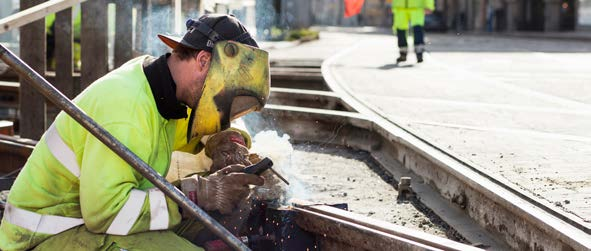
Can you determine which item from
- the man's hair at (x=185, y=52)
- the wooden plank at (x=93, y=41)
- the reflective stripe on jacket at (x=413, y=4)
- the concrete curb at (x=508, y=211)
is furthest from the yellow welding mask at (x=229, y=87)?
the reflective stripe on jacket at (x=413, y=4)

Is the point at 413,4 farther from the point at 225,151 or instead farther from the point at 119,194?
the point at 119,194

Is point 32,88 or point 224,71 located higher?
point 224,71

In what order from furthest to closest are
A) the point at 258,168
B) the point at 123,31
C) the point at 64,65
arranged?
the point at 64,65, the point at 123,31, the point at 258,168

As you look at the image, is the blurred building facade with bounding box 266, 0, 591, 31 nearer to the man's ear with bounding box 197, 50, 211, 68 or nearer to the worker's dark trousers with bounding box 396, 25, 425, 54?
the worker's dark trousers with bounding box 396, 25, 425, 54

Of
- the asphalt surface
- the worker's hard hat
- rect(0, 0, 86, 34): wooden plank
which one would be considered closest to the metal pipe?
the worker's hard hat

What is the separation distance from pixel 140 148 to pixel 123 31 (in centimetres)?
491

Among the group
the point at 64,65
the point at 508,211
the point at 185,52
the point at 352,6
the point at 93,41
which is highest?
the point at 352,6

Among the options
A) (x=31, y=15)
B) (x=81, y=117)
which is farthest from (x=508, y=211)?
(x=31, y=15)

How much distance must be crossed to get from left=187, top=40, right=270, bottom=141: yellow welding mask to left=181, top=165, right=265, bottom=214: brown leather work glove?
22cm

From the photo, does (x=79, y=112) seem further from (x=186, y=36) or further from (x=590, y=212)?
(x=590, y=212)

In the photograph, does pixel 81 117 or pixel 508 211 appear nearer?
pixel 81 117

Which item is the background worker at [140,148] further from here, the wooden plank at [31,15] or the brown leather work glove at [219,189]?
the wooden plank at [31,15]

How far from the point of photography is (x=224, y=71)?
144 inches

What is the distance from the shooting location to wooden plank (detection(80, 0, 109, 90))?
793 centimetres
